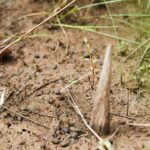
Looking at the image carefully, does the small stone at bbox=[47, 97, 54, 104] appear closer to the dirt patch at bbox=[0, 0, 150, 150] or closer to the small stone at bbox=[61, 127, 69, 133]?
the dirt patch at bbox=[0, 0, 150, 150]

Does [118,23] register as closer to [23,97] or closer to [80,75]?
[80,75]

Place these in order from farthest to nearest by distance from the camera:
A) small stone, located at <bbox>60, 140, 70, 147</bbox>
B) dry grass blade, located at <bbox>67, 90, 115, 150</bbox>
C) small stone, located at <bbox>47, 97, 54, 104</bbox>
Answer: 1. small stone, located at <bbox>47, 97, 54, 104</bbox>
2. small stone, located at <bbox>60, 140, 70, 147</bbox>
3. dry grass blade, located at <bbox>67, 90, 115, 150</bbox>

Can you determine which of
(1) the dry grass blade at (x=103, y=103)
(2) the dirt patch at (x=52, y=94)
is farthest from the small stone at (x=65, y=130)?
(1) the dry grass blade at (x=103, y=103)

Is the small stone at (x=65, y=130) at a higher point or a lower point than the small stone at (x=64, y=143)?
higher

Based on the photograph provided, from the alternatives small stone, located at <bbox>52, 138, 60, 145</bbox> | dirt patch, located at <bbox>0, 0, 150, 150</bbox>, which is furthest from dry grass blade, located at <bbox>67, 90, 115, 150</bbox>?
small stone, located at <bbox>52, 138, 60, 145</bbox>

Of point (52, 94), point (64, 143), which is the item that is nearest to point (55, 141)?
point (64, 143)

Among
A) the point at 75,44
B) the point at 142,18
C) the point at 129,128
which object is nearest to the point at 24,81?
the point at 75,44

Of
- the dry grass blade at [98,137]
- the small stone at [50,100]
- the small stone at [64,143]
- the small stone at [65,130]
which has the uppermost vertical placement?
the small stone at [50,100]

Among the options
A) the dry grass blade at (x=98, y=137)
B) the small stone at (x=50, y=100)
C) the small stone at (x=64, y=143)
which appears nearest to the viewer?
the dry grass blade at (x=98, y=137)

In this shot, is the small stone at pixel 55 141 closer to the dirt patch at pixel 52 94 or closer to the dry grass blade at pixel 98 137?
the dirt patch at pixel 52 94
